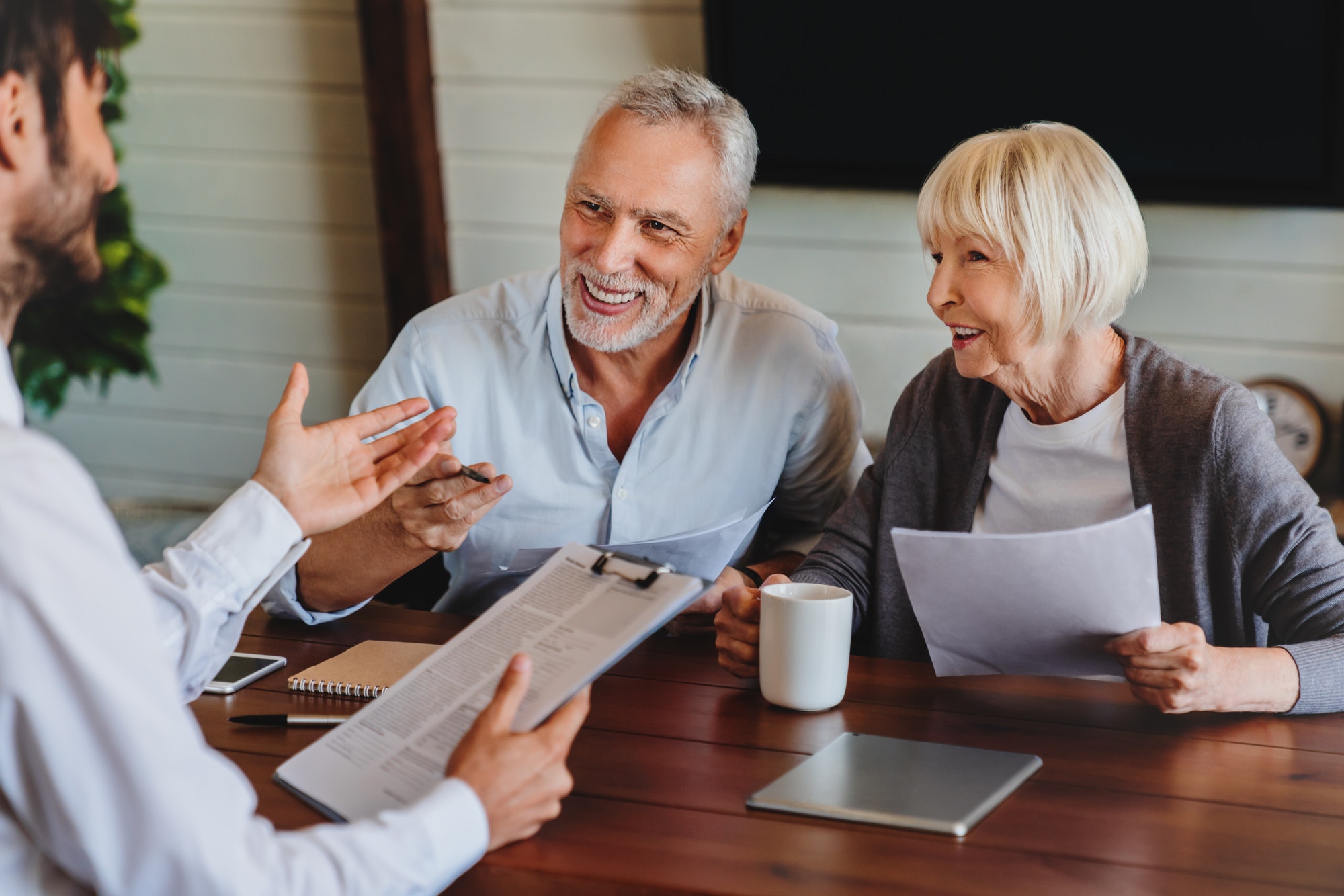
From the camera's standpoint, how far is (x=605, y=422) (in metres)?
1.76

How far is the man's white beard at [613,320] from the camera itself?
173 cm

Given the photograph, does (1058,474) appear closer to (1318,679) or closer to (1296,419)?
(1318,679)

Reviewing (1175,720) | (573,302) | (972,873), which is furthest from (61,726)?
(573,302)

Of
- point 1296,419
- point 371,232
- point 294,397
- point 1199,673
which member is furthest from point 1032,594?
point 371,232

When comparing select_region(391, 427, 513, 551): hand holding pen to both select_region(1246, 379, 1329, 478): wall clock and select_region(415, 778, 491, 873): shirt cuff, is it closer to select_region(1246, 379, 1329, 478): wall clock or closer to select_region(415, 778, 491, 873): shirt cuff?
select_region(415, 778, 491, 873): shirt cuff

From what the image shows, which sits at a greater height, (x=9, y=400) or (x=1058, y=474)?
(x=9, y=400)

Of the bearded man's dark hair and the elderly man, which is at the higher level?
the bearded man's dark hair

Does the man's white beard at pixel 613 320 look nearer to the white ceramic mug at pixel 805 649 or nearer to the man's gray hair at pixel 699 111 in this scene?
the man's gray hair at pixel 699 111

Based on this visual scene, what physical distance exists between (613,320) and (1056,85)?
4.11 feet

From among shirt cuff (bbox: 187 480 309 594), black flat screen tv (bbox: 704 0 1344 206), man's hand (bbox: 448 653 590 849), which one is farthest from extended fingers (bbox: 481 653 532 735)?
black flat screen tv (bbox: 704 0 1344 206)

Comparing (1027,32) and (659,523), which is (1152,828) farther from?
(1027,32)

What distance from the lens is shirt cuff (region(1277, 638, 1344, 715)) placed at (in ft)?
3.83

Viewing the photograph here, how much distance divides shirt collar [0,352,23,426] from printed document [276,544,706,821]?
38 cm

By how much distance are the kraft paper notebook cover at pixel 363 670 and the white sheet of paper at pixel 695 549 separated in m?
0.19
